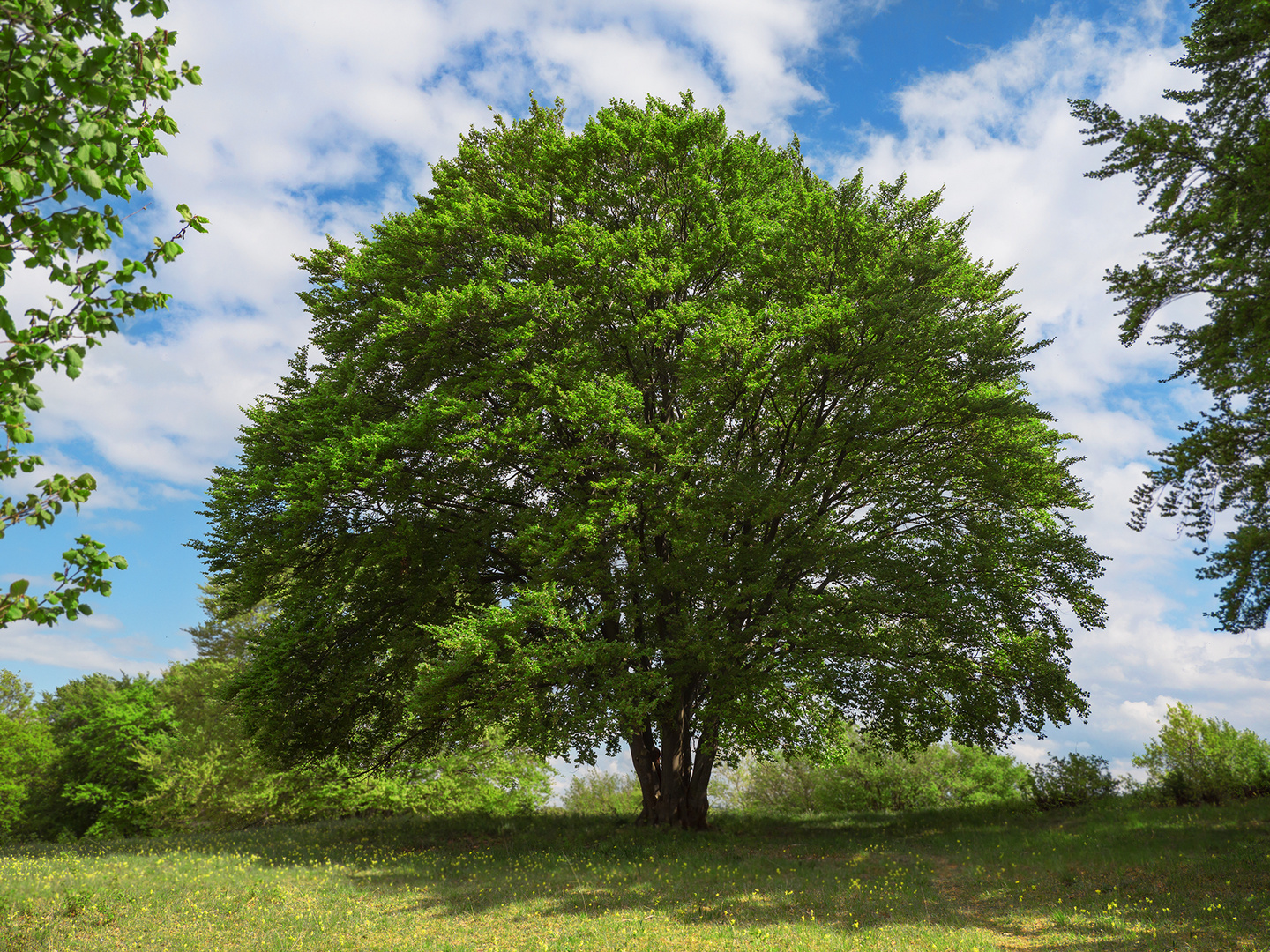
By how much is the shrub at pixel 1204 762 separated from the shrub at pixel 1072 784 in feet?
3.35

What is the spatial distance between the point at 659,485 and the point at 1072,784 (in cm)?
1522

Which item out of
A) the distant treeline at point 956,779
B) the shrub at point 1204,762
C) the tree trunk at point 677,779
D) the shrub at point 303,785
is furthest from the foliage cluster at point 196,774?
the shrub at point 1204,762

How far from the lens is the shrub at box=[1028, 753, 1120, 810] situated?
20.3 metres

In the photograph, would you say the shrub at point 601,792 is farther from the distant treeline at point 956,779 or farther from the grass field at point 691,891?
the grass field at point 691,891

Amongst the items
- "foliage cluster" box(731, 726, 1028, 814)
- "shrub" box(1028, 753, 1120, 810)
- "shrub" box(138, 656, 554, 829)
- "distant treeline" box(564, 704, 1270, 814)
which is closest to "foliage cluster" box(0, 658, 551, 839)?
"shrub" box(138, 656, 554, 829)

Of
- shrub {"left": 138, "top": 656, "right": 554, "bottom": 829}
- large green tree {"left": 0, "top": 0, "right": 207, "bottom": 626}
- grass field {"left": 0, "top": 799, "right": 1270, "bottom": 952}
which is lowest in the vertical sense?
grass field {"left": 0, "top": 799, "right": 1270, "bottom": 952}

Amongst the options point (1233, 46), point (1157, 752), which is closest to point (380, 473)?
point (1233, 46)

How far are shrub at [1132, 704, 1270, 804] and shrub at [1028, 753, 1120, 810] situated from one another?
102 centimetres

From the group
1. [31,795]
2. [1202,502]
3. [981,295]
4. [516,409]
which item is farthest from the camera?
[31,795]

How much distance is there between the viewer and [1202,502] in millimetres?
11359

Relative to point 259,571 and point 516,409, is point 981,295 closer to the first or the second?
point 516,409

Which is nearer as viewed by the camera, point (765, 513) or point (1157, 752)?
point (765, 513)

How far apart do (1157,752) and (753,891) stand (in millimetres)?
14365

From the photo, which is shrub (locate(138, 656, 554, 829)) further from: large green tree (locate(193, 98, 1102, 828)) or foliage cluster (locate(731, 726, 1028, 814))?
foliage cluster (locate(731, 726, 1028, 814))
